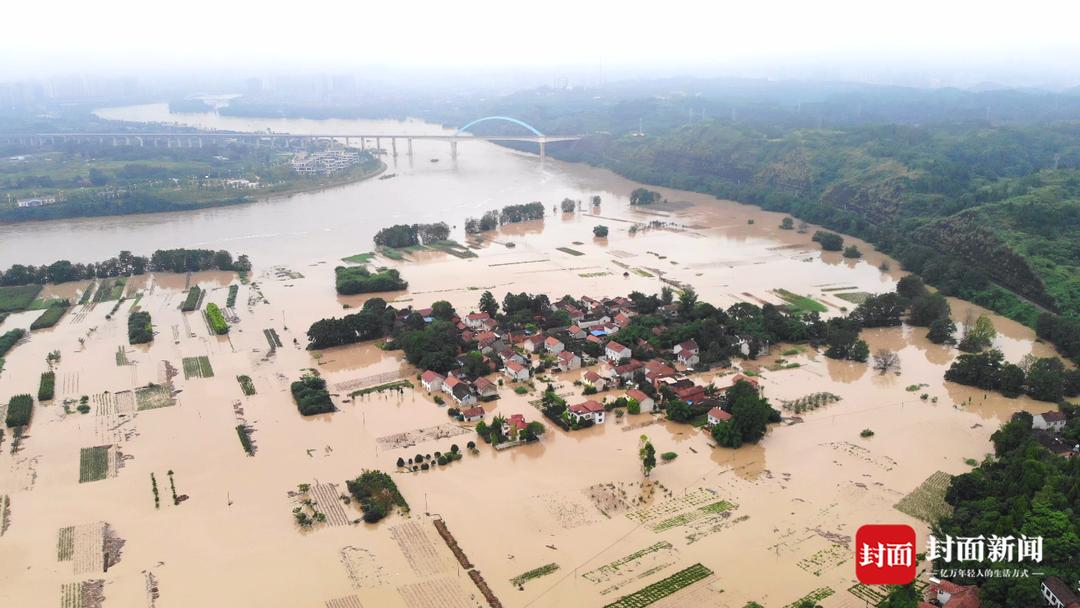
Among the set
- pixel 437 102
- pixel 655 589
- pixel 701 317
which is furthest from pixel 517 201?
pixel 437 102

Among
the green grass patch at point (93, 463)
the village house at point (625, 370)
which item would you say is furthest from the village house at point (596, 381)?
the green grass patch at point (93, 463)

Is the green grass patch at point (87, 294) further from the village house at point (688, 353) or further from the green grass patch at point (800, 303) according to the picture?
the green grass patch at point (800, 303)

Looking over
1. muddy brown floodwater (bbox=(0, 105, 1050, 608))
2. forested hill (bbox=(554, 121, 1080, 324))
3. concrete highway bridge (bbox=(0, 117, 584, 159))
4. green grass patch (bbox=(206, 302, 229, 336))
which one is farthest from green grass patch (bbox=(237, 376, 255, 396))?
concrete highway bridge (bbox=(0, 117, 584, 159))

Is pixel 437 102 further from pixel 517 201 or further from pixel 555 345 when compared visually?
pixel 555 345

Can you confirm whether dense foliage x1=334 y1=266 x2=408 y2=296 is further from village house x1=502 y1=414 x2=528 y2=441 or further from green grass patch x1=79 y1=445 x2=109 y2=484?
village house x1=502 y1=414 x2=528 y2=441

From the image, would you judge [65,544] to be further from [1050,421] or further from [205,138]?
[205,138]

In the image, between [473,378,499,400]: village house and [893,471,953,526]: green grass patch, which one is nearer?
[893,471,953,526]: green grass patch
